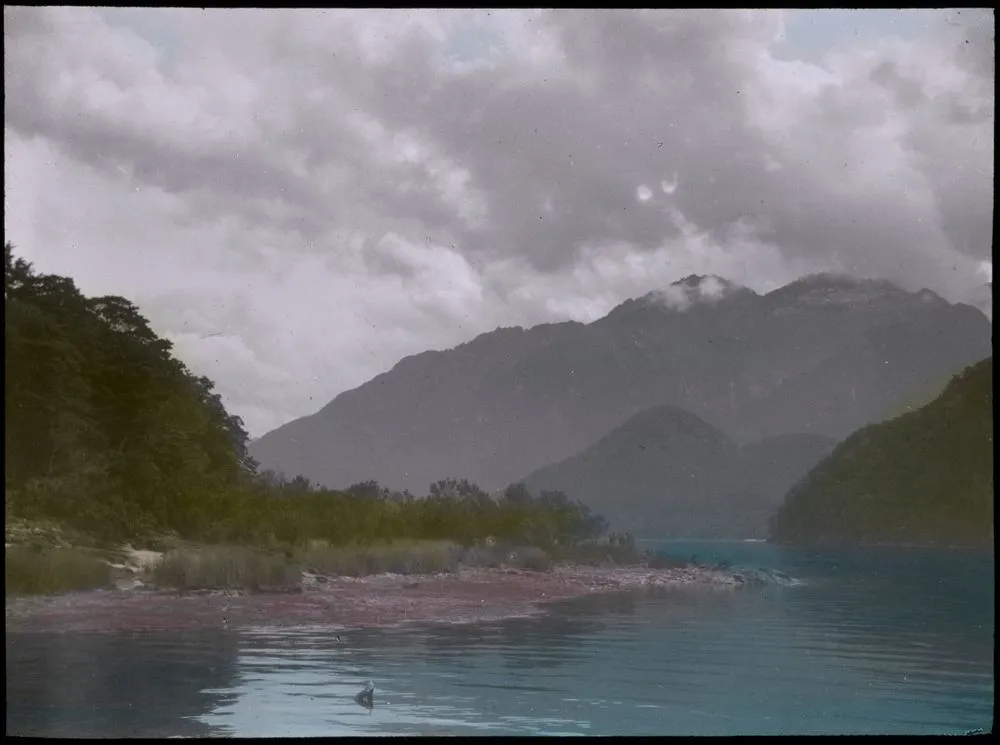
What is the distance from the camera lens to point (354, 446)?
6.88 meters

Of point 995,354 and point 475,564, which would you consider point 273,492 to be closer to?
point 475,564

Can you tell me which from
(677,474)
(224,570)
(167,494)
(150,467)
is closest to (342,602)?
(224,570)

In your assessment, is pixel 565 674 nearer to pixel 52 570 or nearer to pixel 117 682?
pixel 117 682

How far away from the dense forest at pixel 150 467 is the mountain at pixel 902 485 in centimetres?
180

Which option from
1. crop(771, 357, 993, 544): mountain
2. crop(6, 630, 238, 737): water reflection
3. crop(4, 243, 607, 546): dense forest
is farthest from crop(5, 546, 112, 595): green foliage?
crop(771, 357, 993, 544): mountain

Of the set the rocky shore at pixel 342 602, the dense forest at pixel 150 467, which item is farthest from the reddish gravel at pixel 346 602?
the dense forest at pixel 150 467

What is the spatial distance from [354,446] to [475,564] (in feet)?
4.87

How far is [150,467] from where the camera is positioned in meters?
6.98

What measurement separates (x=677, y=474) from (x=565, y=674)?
1.98m

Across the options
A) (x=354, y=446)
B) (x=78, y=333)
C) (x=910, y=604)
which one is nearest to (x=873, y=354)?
(x=910, y=604)

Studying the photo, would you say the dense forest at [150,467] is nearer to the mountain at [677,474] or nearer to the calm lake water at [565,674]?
the mountain at [677,474]

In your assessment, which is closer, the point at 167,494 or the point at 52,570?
the point at 52,570

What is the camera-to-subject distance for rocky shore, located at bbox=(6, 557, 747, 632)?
18.9 feet

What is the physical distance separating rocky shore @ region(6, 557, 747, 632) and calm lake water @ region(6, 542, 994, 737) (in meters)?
0.13
